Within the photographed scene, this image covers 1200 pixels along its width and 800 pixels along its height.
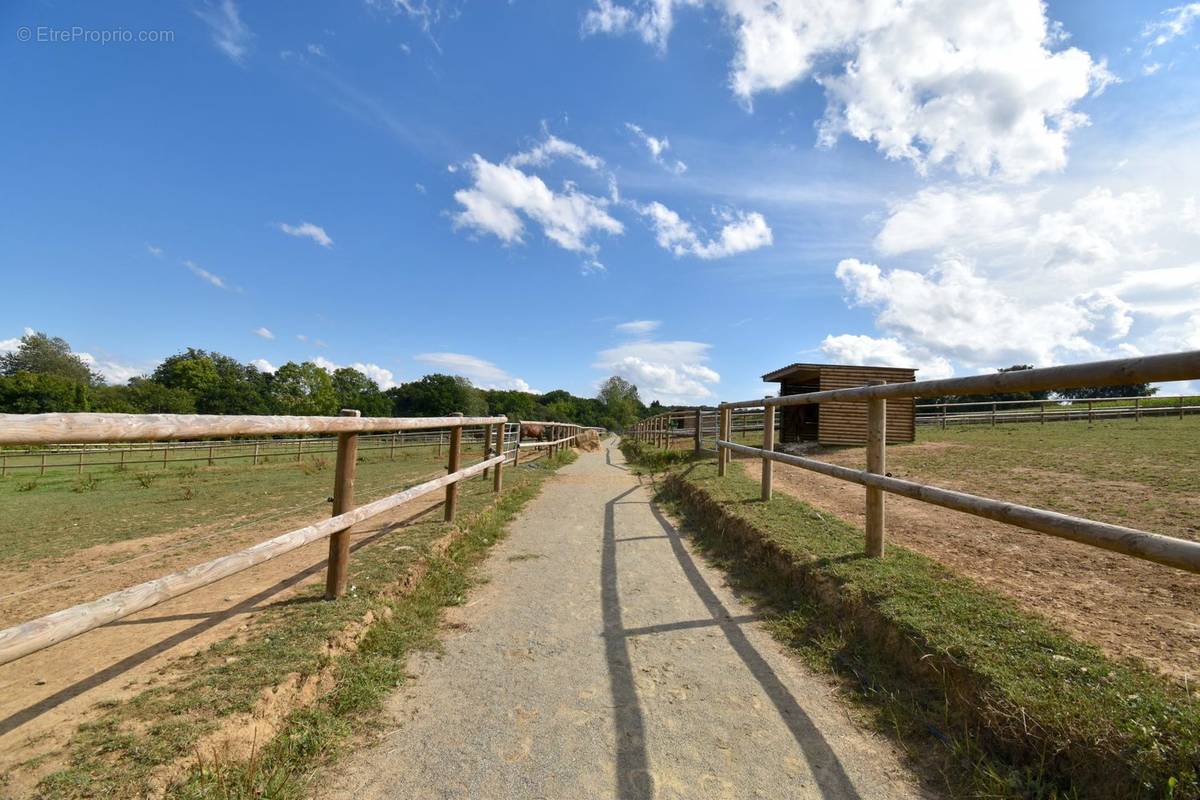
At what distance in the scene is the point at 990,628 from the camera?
7.81 feet

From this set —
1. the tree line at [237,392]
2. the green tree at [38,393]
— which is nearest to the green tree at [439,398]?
the tree line at [237,392]

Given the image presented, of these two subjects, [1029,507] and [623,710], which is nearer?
[623,710]

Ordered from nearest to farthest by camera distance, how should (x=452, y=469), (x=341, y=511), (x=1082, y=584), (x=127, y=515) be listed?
1. (x=1082, y=584)
2. (x=341, y=511)
3. (x=452, y=469)
4. (x=127, y=515)

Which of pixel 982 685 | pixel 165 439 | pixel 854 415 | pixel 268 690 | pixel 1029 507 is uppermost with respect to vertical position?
pixel 854 415

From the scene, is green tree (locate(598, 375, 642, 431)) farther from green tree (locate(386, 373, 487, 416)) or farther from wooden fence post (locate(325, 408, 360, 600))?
wooden fence post (locate(325, 408, 360, 600))

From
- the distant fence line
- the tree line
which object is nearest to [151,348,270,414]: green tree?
the tree line

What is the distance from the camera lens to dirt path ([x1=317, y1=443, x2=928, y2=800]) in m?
1.84

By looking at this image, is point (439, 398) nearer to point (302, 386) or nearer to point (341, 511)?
point (302, 386)

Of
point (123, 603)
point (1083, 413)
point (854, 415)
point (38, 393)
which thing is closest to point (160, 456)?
point (123, 603)

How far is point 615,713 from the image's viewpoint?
7.47 feet

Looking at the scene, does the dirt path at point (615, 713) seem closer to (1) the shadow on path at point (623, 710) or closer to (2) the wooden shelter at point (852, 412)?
(1) the shadow on path at point (623, 710)

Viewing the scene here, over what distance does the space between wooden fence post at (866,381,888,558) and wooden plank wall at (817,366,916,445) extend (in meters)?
11.6

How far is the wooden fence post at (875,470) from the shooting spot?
350 centimetres

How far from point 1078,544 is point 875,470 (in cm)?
205
